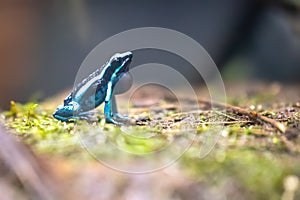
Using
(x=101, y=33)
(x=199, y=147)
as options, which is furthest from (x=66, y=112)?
(x=101, y=33)

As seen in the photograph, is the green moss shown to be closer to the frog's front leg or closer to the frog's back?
the frog's front leg

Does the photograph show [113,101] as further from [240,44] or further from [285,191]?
[240,44]

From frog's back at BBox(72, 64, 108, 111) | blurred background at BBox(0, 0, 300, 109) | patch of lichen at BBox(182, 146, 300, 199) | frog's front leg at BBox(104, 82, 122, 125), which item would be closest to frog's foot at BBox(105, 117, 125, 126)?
frog's front leg at BBox(104, 82, 122, 125)

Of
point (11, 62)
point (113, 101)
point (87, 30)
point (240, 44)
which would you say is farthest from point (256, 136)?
point (240, 44)

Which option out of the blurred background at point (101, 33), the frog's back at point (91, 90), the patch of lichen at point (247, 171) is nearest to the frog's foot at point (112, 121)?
the frog's back at point (91, 90)

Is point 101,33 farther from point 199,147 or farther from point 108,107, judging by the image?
point 199,147

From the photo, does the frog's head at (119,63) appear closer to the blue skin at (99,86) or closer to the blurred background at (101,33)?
the blue skin at (99,86)
